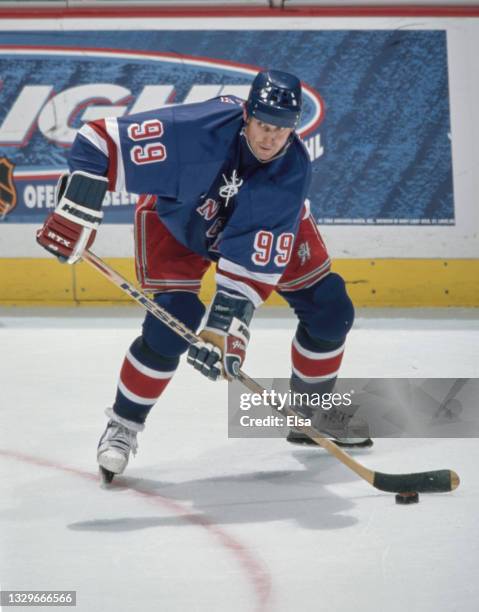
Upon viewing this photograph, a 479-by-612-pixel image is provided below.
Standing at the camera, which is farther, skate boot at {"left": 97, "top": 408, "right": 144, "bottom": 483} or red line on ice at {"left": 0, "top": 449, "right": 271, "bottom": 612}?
skate boot at {"left": 97, "top": 408, "right": 144, "bottom": 483}

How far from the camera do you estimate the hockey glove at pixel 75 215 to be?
2633mm

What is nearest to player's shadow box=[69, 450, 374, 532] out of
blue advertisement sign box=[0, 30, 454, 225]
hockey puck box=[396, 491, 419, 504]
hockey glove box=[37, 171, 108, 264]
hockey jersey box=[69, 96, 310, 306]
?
hockey puck box=[396, 491, 419, 504]

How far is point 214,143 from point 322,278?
1.73 feet

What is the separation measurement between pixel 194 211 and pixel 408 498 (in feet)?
2.69

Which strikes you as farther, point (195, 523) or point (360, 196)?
point (360, 196)

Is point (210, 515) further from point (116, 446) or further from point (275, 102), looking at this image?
point (275, 102)

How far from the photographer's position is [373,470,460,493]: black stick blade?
2693 mm

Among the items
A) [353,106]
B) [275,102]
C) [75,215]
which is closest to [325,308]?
[275,102]

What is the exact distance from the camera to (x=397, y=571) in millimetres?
2236

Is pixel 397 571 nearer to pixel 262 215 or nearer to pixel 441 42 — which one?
pixel 262 215

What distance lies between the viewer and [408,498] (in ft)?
8.80

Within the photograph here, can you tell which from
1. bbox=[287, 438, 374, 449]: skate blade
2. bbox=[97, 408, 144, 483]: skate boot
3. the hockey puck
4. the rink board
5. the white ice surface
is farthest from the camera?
the rink board

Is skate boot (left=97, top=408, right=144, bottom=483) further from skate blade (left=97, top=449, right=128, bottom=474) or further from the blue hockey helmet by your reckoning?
the blue hockey helmet

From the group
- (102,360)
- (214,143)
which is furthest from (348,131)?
(214,143)
